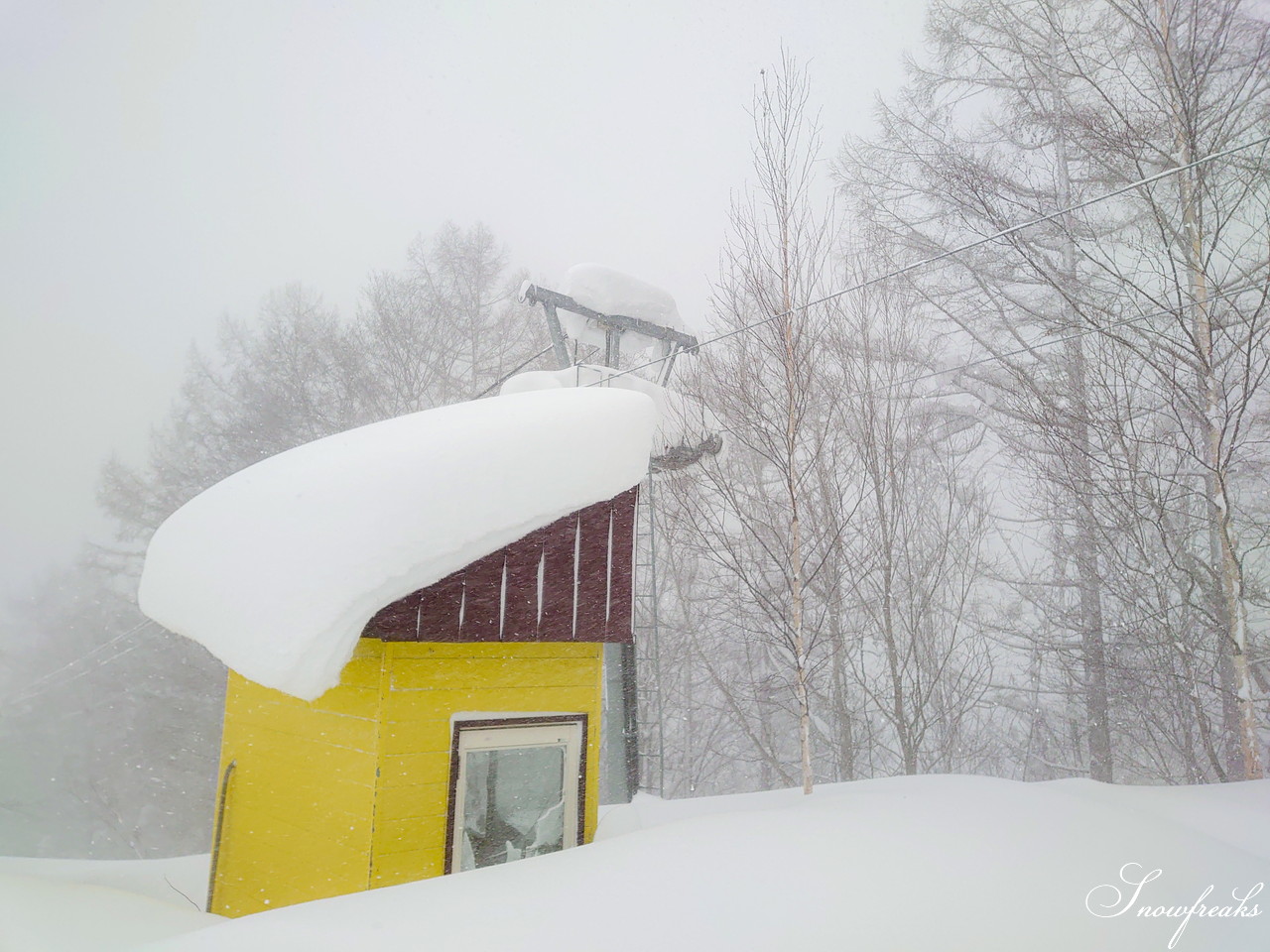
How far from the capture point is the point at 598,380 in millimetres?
5363

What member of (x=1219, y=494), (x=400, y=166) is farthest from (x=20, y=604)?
(x=400, y=166)

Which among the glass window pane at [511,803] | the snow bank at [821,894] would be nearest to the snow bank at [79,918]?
the snow bank at [821,894]

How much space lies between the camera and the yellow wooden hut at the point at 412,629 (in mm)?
2514

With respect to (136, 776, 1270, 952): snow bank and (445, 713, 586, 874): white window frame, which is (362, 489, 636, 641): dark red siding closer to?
(445, 713, 586, 874): white window frame

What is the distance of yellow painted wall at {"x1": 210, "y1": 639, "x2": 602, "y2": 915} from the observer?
2.80 meters

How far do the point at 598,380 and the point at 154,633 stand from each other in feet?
27.7

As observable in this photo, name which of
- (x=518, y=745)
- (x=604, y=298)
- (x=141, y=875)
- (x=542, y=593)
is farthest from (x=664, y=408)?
(x=141, y=875)

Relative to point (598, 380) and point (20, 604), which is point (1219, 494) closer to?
point (598, 380)

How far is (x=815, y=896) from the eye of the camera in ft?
7.07

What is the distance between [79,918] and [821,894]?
9.53ft

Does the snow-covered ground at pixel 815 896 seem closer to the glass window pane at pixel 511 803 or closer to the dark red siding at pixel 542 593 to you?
the glass window pane at pixel 511 803

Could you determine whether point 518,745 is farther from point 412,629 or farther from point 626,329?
point 626,329

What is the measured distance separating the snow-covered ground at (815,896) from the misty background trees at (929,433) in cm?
178

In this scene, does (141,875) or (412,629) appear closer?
(412,629)
